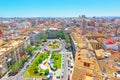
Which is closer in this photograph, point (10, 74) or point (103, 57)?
point (103, 57)

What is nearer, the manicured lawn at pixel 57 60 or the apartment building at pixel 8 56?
the apartment building at pixel 8 56

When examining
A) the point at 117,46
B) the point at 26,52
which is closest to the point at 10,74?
the point at 26,52

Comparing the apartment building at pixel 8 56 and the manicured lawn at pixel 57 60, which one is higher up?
the apartment building at pixel 8 56

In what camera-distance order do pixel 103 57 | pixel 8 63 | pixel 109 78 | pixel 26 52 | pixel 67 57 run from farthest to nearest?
pixel 26 52, pixel 67 57, pixel 8 63, pixel 103 57, pixel 109 78

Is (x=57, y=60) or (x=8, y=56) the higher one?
(x=8, y=56)

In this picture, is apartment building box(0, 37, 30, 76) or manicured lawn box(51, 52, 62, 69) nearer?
apartment building box(0, 37, 30, 76)

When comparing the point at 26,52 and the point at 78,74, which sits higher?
the point at 78,74

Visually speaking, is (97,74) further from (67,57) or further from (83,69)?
(67,57)

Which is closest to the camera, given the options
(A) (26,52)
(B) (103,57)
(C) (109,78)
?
(C) (109,78)

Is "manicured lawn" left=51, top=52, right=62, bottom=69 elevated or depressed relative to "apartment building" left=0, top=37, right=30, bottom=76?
depressed

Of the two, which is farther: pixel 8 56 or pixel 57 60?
pixel 57 60
